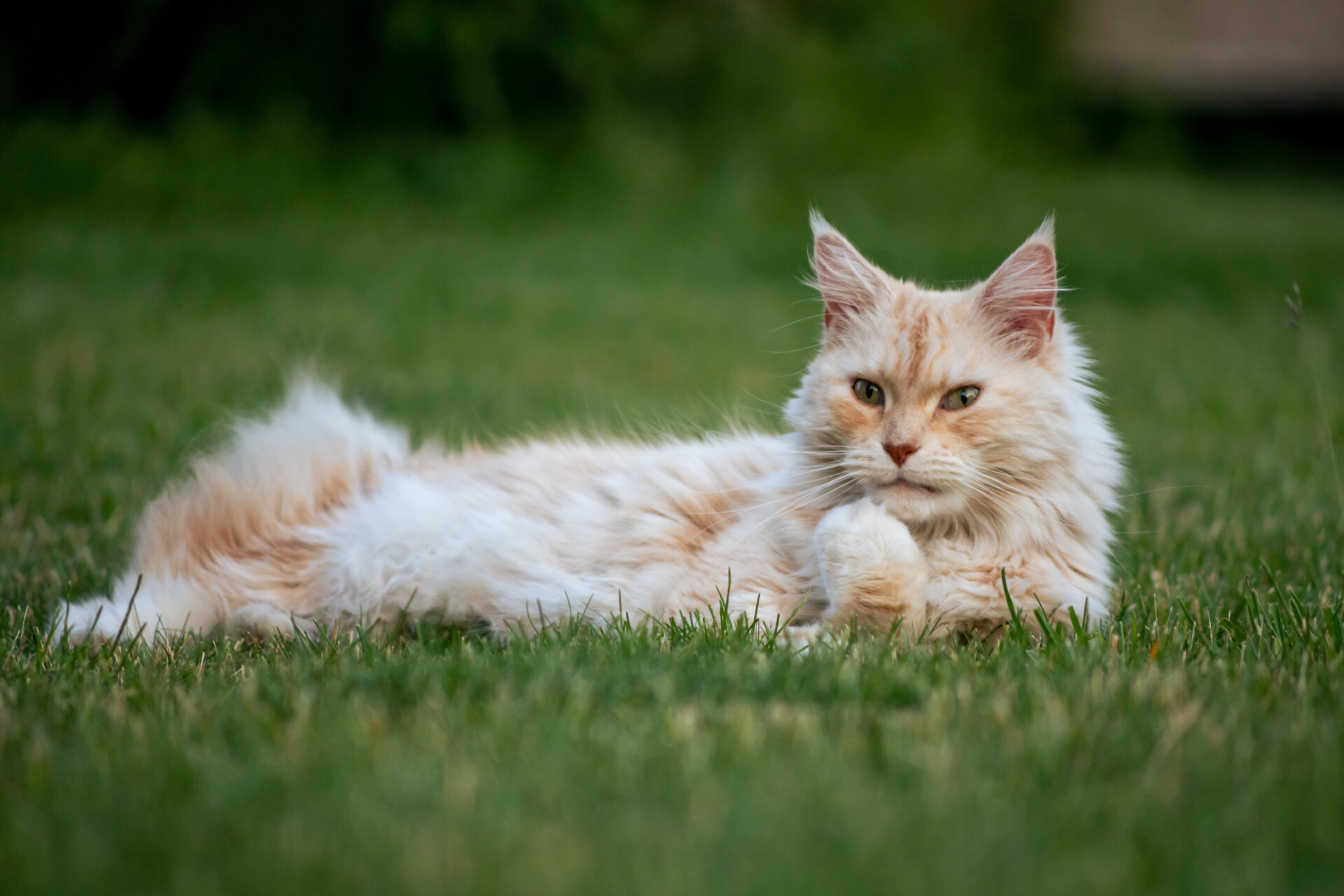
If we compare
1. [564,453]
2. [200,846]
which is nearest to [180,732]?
[200,846]

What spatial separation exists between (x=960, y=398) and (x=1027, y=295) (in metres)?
0.30

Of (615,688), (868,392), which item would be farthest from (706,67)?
(615,688)

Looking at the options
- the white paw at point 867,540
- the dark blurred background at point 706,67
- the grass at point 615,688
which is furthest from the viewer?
the dark blurred background at point 706,67

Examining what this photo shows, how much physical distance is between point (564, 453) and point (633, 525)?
435mm

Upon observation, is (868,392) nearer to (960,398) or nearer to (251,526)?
(960,398)

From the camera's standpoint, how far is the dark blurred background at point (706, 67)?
8914mm

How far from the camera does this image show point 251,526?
9.39 ft

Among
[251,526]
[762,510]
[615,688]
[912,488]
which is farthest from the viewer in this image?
[251,526]

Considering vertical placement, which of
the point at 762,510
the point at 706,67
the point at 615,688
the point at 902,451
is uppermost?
the point at 706,67

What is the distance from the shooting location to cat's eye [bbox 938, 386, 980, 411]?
7.63 feet

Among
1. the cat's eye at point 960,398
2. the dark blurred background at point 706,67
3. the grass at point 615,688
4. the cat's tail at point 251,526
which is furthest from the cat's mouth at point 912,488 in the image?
the dark blurred background at point 706,67

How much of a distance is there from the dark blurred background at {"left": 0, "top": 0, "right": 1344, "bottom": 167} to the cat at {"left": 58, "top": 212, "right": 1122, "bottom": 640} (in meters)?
6.97

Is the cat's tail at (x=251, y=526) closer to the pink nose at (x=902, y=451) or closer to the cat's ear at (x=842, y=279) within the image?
the cat's ear at (x=842, y=279)

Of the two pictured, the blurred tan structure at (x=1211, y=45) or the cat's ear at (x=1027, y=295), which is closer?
the cat's ear at (x=1027, y=295)
